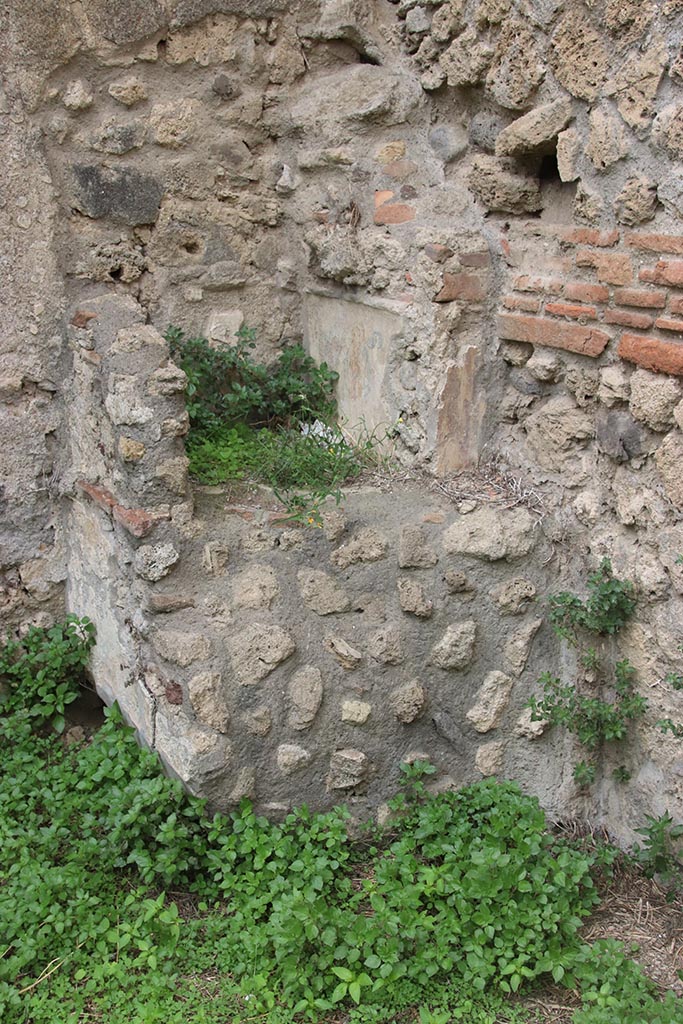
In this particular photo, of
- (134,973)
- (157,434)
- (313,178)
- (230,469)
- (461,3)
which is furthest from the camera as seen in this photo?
(313,178)

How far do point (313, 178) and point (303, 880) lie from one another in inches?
107

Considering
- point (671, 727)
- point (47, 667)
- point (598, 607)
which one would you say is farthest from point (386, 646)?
point (47, 667)

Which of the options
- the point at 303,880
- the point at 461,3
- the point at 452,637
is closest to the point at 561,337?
the point at 452,637

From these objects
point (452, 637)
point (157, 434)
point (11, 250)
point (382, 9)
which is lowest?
point (452, 637)

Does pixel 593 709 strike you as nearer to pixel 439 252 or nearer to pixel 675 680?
pixel 675 680

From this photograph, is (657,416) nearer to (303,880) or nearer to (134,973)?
(303,880)

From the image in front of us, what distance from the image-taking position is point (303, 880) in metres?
2.62

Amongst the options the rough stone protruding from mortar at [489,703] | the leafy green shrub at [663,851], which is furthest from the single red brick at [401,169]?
the leafy green shrub at [663,851]

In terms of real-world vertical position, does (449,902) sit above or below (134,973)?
above

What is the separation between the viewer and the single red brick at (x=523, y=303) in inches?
122

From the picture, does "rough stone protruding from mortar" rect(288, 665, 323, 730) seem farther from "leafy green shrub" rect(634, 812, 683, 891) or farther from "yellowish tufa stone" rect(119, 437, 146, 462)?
"leafy green shrub" rect(634, 812, 683, 891)

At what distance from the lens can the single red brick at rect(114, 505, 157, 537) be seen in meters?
2.93

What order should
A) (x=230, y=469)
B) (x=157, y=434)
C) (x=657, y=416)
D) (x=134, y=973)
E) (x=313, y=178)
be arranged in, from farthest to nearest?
(x=313, y=178) < (x=230, y=469) < (x=157, y=434) < (x=657, y=416) < (x=134, y=973)

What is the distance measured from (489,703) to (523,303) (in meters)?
1.41
